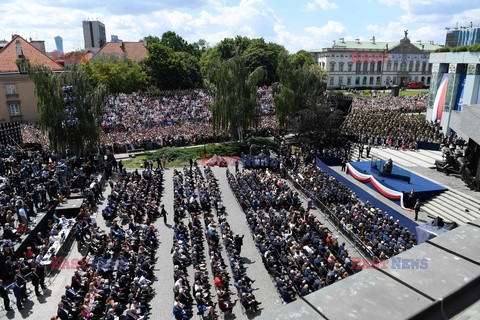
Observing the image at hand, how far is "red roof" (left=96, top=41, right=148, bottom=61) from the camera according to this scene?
74.2 meters

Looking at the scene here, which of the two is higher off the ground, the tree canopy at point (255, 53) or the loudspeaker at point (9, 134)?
the tree canopy at point (255, 53)

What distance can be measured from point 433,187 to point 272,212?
36.4ft

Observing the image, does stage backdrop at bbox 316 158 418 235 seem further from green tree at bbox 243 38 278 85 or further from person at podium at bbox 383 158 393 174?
green tree at bbox 243 38 278 85

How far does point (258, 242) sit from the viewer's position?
15.9 meters

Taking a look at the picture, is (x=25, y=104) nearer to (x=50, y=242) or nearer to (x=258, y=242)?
(x=50, y=242)

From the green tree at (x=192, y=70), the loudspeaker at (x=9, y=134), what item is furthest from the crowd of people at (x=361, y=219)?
the green tree at (x=192, y=70)

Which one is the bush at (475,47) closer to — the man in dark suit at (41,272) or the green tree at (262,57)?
the man in dark suit at (41,272)

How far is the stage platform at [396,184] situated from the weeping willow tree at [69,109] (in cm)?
2146

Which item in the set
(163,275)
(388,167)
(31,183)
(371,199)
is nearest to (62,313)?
(163,275)

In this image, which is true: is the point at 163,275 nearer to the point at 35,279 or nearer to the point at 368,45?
the point at 35,279

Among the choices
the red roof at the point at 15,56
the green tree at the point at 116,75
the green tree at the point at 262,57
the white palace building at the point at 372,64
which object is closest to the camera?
the red roof at the point at 15,56

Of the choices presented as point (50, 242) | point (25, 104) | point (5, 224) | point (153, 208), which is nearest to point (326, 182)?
point (153, 208)

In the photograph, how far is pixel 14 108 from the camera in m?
42.8

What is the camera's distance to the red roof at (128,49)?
244 feet
